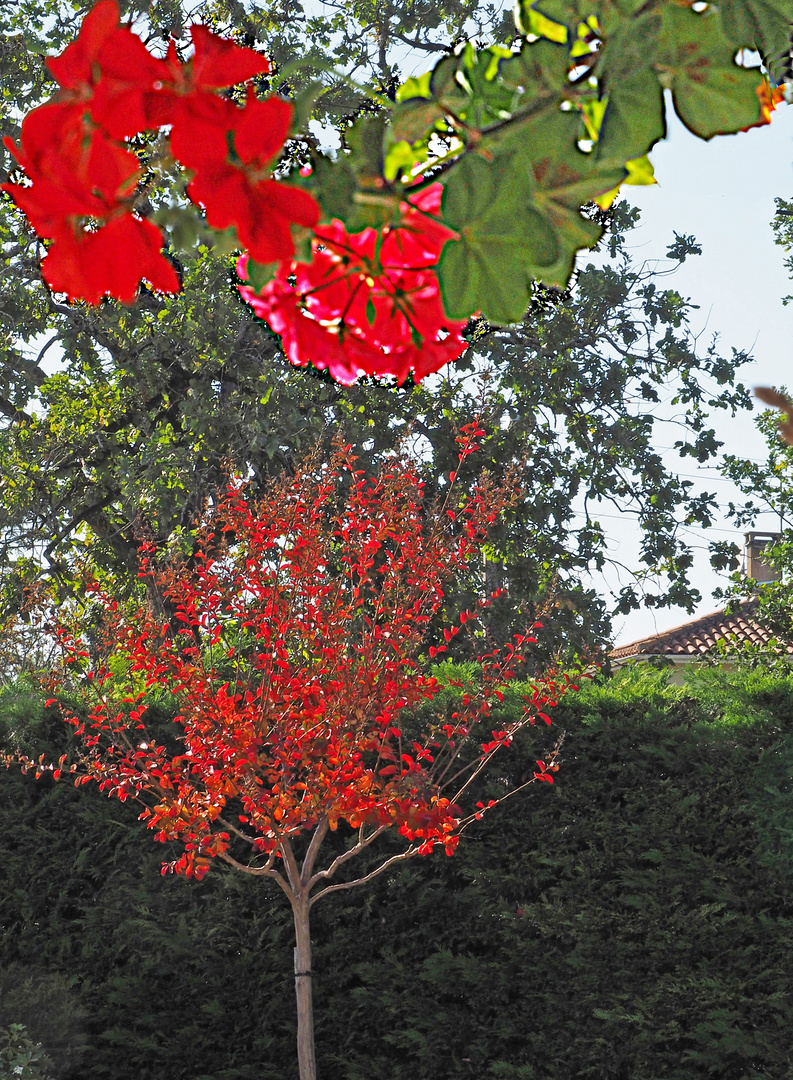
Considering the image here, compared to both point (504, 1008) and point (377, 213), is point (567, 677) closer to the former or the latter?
point (504, 1008)

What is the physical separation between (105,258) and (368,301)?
31 centimetres

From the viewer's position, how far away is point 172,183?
3.25 feet

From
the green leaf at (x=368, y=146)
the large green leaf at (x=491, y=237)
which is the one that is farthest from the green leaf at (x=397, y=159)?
the large green leaf at (x=491, y=237)

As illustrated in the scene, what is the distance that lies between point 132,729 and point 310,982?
1623 mm

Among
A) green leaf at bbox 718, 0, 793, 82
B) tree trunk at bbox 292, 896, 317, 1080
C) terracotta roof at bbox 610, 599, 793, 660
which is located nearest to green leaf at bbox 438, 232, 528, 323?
green leaf at bbox 718, 0, 793, 82

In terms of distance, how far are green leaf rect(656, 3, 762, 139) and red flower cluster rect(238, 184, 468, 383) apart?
23 centimetres

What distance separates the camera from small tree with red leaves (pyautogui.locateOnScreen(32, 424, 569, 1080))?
176 inches

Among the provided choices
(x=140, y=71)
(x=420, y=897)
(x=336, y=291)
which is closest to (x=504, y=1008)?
(x=420, y=897)

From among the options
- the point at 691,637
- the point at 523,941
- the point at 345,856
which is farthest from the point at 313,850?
the point at 691,637

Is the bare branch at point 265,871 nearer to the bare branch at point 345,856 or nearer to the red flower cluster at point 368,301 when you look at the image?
the bare branch at point 345,856

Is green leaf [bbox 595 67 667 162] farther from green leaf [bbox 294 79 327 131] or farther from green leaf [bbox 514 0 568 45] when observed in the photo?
green leaf [bbox 294 79 327 131]

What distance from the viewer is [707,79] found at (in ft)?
3.01

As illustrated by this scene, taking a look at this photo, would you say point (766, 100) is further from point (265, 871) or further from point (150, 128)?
point (265, 871)

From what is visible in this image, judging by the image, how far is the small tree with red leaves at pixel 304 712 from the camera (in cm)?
448
